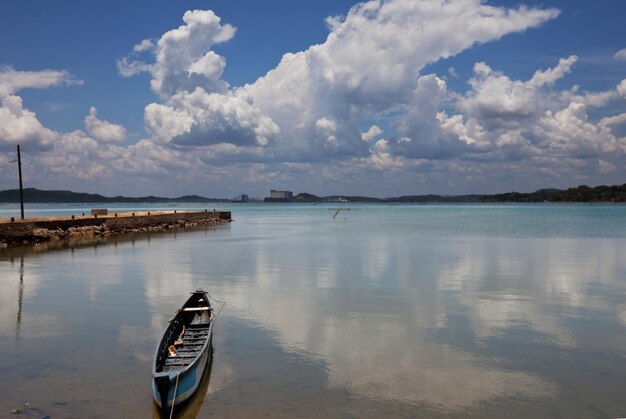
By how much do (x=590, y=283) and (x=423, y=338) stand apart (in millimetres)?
14868

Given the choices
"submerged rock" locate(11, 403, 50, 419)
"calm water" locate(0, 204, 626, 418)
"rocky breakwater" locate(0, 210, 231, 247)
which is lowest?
"calm water" locate(0, 204, 626, 418)

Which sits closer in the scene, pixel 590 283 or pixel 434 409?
pixel 434 409

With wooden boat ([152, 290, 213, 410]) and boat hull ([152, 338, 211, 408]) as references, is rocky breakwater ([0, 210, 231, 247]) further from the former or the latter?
boat hull ([152, 338, 211, 408])

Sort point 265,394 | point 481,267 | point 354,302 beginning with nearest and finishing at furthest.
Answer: point 265,394 < point 354,302 < point 481,267

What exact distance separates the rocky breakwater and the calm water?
52.8ft

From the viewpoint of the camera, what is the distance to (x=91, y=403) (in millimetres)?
10836

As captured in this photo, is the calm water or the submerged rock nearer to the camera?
the submerged rock

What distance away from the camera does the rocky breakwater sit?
Answer: 154ft

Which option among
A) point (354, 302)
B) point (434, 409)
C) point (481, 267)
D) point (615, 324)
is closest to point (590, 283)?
point (481, 267)

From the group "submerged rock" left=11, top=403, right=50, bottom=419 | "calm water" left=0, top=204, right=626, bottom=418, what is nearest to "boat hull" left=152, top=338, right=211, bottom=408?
"calm water" left=0, top=204, right=626, bottom=418

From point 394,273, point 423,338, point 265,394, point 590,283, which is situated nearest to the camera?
point 265,394

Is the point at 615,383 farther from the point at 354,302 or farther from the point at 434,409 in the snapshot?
the point at 354,302

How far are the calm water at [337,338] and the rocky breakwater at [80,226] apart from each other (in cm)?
1611

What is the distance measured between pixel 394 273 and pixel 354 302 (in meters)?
9.06
